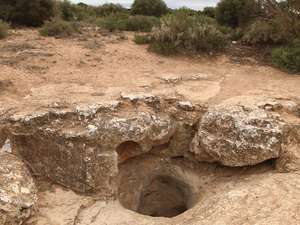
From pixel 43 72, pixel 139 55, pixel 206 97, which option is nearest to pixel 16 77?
pixel 43 72

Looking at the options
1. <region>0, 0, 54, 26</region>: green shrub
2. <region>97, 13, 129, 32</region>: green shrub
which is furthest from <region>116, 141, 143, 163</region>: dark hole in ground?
<region>0, 0, 54, 26</region>: green shrub

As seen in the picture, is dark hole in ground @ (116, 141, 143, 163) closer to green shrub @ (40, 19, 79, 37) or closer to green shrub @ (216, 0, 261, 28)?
green shrub @ (40, 19, 79, 37)

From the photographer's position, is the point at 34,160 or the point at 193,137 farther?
the point at 193,137

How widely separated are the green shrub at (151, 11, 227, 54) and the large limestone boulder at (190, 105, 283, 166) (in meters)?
3.21

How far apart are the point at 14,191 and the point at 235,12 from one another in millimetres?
9615

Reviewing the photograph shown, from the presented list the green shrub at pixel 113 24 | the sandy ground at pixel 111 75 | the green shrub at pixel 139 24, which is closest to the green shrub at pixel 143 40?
the sandy ground at pixel 111 75

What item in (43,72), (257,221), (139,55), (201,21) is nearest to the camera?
(257,221)

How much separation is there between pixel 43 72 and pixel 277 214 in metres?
5.17

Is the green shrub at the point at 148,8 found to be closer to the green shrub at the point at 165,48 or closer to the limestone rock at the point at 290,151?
the green shrub at the point at 165,48

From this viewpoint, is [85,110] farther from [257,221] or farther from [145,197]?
[257,221]

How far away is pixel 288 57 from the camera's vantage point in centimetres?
938

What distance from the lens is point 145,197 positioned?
8.49 metres

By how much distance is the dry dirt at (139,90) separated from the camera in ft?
19.7

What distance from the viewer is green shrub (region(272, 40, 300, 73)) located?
917cm
